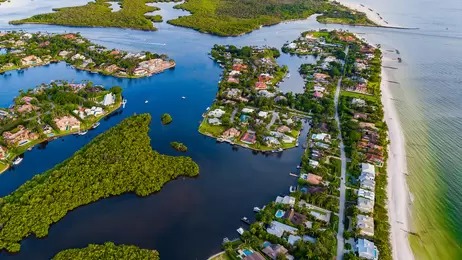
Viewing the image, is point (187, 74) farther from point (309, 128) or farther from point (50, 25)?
point (50, 25)

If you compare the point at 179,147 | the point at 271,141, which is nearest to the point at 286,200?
the point at 271,141

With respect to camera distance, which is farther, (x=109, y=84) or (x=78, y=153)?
(x=109, y=84)

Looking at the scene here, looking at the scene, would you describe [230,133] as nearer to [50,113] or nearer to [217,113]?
[217,113]

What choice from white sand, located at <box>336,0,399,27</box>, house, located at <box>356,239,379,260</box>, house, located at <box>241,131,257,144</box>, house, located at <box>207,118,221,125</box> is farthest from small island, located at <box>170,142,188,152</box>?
white sand, located at <box>336,0,399,27</box>

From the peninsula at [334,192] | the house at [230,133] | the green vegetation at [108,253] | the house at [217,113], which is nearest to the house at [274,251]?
the peninsula at [334,192]

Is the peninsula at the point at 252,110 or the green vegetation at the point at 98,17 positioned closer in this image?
the peninsula at the point at 252,110

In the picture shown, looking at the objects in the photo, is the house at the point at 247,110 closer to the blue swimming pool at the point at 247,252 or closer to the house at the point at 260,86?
the house at the point at 260,86

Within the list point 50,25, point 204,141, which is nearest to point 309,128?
point 204,141
